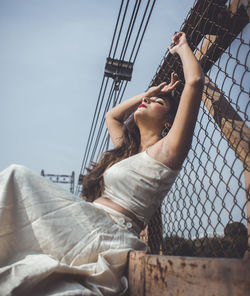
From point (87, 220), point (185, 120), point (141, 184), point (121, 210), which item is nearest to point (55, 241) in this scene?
point (87, 220)

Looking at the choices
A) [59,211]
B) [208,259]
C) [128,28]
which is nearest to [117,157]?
[59,211]

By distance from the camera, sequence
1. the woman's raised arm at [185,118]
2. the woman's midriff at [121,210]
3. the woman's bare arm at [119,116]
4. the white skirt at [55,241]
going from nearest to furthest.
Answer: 1. the white skirt at [55,241]
2. the woman's raised arm at [185,118]
3. the woman's midriff at [121,210]
4. the woman's bare arm at [119,116]

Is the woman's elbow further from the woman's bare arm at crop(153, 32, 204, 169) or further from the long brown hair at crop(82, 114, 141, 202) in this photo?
the long brown hair at crop(82, 114, 141, 202)

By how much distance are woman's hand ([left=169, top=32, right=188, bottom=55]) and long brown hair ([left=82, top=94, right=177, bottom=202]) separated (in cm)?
49

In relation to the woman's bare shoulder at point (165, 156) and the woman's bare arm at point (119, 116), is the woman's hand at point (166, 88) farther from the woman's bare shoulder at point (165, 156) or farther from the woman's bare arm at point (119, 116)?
the woman's bare shoulder at point (165, 156)

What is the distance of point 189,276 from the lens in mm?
747

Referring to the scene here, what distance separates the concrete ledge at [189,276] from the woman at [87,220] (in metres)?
0.18

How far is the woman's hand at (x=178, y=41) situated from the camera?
6.06 ft

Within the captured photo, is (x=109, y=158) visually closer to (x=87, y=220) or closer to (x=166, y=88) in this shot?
(x=166, y=88)

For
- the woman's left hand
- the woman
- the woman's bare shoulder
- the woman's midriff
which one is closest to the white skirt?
the woman

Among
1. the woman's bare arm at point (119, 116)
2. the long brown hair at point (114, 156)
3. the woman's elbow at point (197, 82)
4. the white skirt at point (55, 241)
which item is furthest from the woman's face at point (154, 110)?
the white skirt at point (55, 241)

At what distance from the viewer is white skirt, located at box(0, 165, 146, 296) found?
950 mm

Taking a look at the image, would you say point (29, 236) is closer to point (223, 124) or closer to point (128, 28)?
point (223, 124)

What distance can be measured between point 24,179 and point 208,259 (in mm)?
1038
